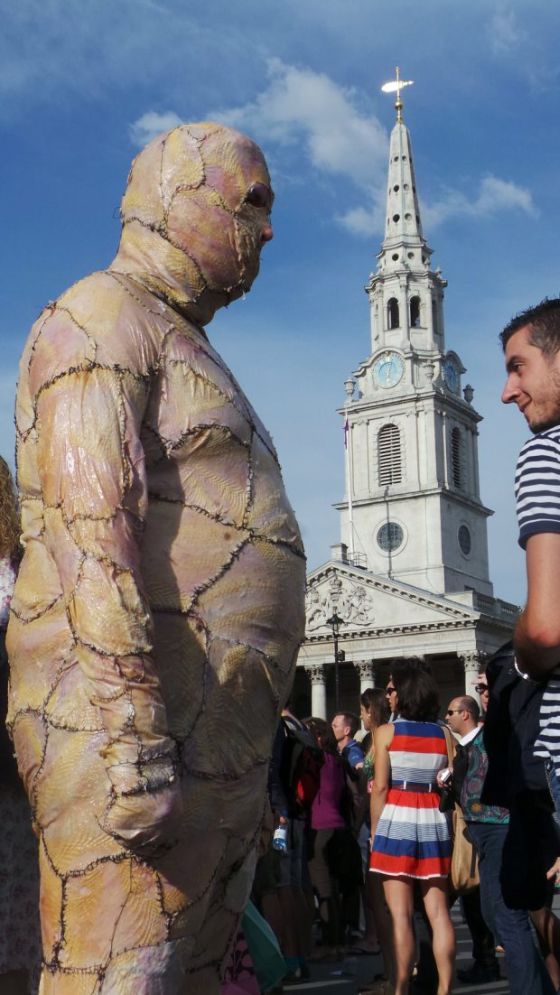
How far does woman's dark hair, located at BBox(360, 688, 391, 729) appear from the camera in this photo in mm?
9664

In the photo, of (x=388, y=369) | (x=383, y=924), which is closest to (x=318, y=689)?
(x=388, y=369)

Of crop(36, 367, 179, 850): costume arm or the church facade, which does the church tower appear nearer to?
the church facade

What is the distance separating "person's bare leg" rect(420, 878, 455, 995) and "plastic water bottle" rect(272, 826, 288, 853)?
1.44 meters

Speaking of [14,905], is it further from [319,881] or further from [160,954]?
[319,881]

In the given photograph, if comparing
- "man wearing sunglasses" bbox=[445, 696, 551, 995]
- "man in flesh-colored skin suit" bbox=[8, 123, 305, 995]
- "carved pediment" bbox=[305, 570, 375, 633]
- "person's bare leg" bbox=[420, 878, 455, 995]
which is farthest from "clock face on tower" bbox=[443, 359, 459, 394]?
"man in flesh-colored skin suit" bbox=[8, 123, 305, 995]

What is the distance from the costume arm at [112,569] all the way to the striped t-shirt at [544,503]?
1111 millimetres

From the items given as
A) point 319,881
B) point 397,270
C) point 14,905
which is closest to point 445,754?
point 319,881

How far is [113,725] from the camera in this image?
2197 mm

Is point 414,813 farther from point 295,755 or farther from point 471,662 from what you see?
point 471,662

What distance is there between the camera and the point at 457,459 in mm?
65625

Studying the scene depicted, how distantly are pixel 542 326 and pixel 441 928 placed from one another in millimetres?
4599

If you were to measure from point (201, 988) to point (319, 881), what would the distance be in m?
8.03

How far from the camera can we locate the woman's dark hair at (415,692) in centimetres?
718

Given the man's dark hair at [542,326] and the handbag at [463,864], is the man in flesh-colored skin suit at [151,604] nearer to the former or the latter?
the man's dark hair at [542,326]
